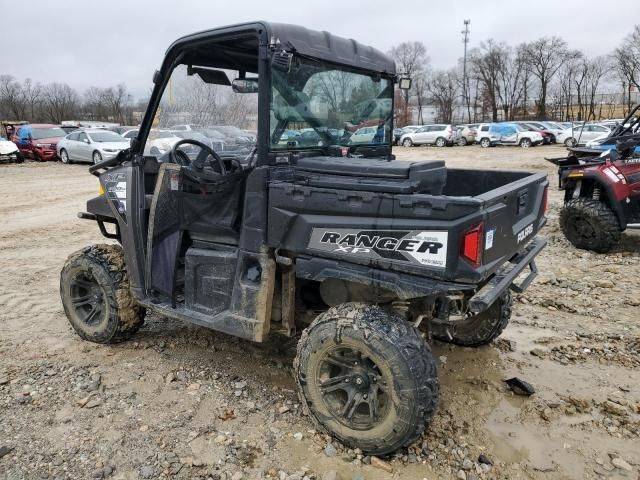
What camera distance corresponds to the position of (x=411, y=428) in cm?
273

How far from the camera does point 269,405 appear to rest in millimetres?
3410

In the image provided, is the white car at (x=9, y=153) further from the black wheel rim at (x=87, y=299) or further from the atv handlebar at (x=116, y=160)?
the atv handlebar at (x=116, y=160)

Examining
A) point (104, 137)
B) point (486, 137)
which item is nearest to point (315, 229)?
point (104, 137)

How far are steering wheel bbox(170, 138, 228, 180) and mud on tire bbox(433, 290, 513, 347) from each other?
1927 millimetres

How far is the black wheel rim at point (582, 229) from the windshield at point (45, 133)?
21356mm

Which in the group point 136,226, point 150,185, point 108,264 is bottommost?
point 108,264

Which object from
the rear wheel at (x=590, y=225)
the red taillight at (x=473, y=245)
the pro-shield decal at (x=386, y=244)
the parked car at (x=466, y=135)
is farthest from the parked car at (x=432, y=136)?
the red taillight at (x=473, y=245)

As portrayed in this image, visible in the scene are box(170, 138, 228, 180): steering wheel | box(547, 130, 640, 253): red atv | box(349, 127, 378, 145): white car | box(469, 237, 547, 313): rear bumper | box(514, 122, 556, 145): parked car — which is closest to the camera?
box(469, 237, 547, 313): rear bumper

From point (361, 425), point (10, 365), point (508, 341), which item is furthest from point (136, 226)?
point (508, 341)

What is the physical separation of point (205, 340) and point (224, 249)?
3.95 feet

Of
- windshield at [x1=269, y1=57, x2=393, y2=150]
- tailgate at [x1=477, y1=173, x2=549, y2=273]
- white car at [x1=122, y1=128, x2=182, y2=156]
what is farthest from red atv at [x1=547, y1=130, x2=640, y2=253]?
white car at [x1=122, y1=128, x2=182, y2=156]

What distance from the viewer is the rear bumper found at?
2.66 meters

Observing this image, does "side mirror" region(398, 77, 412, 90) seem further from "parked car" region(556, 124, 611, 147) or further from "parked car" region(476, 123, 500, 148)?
"parked car" region(476, 123, 500, 148)

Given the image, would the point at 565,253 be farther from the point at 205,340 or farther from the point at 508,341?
the point at 205,340
